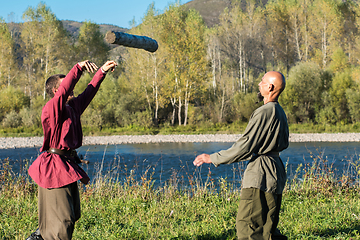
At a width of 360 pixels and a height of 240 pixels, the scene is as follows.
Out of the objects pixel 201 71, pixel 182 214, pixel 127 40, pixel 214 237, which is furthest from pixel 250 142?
pixel 201 71

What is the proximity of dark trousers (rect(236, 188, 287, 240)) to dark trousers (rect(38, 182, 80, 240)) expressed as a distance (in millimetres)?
1501

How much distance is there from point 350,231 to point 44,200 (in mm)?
3422

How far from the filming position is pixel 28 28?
113ft

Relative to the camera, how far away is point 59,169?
3.00 meters

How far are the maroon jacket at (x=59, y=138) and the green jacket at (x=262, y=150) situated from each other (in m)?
1.30

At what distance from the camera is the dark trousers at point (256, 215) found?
2.89 meters

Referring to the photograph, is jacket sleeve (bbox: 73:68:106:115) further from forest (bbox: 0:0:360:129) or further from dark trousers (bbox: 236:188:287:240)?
forest (bbox: 0:0:360:129)

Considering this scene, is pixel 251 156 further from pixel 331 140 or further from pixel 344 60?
pixel 344 60

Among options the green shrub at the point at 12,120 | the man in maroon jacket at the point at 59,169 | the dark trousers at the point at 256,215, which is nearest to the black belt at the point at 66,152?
the man in maroon jacket at the point at 59,169

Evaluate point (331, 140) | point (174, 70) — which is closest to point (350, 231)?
point (331, 140)

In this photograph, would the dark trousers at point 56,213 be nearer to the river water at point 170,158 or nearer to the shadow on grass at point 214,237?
the shadow on grass at point 214,237

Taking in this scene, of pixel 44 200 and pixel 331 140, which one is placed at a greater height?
pixel 44 200

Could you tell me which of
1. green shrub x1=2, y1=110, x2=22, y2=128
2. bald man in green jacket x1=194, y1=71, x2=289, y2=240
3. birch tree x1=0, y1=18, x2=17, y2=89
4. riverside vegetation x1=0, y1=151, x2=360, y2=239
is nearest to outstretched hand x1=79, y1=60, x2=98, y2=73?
bald man in green jacket x1=194, y1=71, x2=289, y2=240

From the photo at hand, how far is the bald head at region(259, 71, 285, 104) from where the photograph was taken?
304 cm
